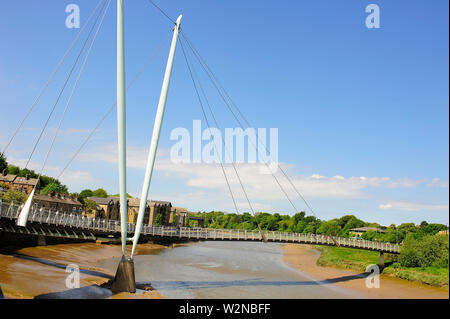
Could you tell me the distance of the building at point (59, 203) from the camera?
79.4 metres

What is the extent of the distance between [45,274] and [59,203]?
66.3 m

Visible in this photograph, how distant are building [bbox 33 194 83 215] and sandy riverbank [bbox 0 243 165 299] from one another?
128ft

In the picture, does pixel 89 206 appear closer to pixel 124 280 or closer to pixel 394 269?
pixel 124 280

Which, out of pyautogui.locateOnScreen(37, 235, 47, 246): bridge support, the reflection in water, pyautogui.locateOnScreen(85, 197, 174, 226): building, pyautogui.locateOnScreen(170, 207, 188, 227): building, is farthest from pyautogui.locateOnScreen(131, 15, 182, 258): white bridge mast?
pyautogui.locateOnScreen(170, 207, 188, 227): building

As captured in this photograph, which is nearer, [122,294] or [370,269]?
[122,294]

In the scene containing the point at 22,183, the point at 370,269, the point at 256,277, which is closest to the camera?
the point at 256,277

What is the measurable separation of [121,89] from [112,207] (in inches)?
3599

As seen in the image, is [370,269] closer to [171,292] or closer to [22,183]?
[171,292]

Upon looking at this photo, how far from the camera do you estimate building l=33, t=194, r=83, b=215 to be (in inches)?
3128

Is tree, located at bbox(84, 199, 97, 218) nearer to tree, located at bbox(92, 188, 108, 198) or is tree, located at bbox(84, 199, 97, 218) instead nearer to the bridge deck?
the bridge deck

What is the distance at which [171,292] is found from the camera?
27.6m

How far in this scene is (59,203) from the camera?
290 ft

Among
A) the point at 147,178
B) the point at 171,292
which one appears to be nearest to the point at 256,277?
the point at 171,292

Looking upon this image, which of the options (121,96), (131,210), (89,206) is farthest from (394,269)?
(131,210)
